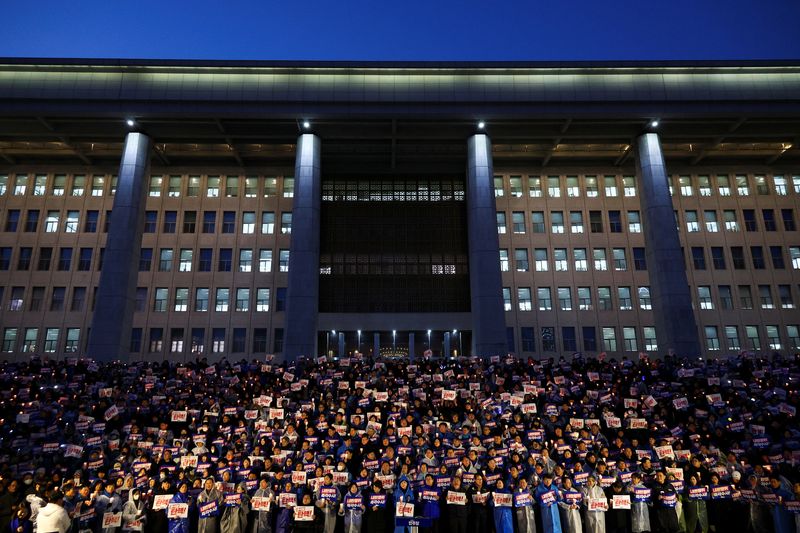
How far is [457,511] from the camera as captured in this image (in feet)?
39.7

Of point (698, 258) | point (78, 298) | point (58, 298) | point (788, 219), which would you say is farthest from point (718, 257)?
point (58, 298)

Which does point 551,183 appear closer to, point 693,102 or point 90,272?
point 693,102

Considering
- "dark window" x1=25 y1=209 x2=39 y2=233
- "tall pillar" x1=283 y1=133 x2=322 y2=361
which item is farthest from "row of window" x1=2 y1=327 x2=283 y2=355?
"tall pillar" x1=283 y1=133 x2=322 y2=361

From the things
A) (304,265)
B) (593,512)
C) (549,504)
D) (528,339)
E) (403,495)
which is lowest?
(593,512)

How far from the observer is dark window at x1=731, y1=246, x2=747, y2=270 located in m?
42.8

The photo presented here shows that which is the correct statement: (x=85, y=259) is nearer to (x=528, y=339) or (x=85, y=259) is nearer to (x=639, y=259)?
(x=528, y=339)

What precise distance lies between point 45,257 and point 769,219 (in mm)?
55302

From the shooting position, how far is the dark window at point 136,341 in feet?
130

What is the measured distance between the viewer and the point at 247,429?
1596cm

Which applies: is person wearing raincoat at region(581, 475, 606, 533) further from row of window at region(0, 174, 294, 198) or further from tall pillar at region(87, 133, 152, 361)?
row of window at region(0, 174, 294, 198)

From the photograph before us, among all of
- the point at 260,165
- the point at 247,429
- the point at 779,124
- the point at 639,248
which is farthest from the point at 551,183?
the point at 247,429

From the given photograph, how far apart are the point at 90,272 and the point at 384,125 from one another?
24.2 meters

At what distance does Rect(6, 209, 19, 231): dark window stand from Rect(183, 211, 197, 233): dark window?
12546 millimetres

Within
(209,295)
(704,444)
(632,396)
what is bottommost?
(704,444)
